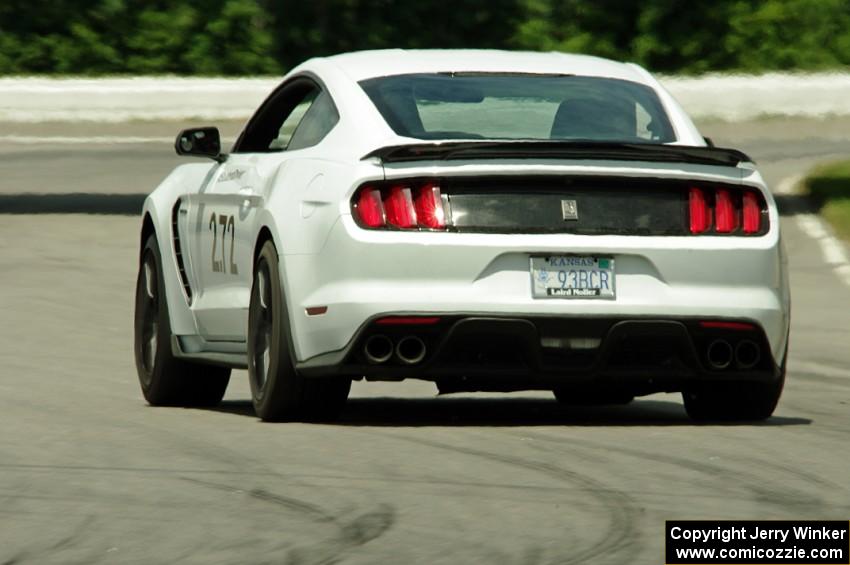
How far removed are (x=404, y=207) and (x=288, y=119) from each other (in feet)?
6.16

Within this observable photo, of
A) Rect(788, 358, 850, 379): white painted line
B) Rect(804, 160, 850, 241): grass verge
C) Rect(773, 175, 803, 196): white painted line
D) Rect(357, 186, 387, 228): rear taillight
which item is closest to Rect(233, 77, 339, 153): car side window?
Rect(357, 186, 387, 228): rear taillight

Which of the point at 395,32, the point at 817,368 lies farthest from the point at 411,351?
the point at 395,32

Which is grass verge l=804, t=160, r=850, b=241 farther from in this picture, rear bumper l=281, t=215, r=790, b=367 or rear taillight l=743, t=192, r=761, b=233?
rear bumper l=281, t=215, r=790, b=367

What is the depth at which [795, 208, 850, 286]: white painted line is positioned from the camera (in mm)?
19531

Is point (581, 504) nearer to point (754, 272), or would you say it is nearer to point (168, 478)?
point (168, 478)

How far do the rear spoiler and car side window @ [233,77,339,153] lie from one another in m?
1.04

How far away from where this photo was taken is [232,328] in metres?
9.81

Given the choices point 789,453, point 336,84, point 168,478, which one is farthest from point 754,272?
point 168,478

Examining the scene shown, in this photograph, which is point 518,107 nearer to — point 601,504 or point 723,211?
point 723,211

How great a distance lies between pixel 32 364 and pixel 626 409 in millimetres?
3771

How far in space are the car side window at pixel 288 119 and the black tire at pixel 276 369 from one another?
27.6 inches

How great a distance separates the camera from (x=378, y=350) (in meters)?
8.55

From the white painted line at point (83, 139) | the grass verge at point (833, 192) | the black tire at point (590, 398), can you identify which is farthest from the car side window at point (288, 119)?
the white painted line at point (83, 139)

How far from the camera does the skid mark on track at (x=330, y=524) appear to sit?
5938mm
